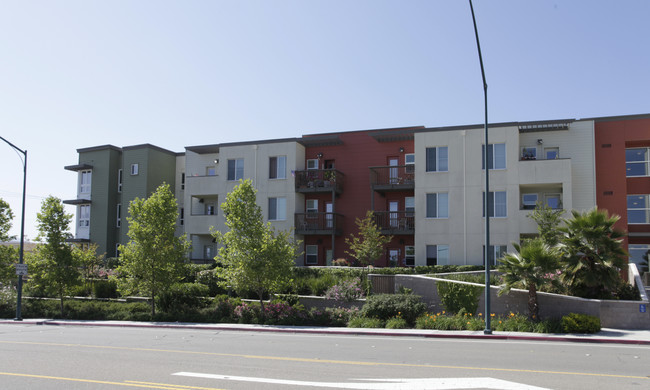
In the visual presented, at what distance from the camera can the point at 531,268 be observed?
57.4ft

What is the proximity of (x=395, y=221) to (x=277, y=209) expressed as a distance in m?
7.91

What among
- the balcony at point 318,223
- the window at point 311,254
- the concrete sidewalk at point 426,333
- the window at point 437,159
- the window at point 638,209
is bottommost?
the concrete sidewalk at point 426,333

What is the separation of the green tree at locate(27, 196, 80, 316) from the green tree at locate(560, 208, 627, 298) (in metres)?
22.3

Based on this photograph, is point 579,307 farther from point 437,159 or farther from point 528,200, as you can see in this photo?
point 437,159

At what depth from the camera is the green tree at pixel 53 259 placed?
84.0 ft

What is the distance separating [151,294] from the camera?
23.9m

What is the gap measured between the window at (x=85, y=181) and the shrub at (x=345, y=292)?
2729 centimetres

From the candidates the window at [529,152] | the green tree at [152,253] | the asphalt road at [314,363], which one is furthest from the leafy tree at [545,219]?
the green tree at [152,253]

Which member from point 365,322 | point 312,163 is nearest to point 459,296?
point 365,322

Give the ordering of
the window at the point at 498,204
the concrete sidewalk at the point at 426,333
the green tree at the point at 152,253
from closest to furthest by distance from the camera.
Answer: the concrete sidewalk at the point at 426,333 < the green tree at the point at 152,253 < the window at the point at 498,204

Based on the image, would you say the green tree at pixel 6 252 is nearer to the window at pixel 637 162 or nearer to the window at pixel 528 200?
the window at pixel 528 200

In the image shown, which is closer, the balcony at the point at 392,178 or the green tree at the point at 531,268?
the green tree at the point at 531,268

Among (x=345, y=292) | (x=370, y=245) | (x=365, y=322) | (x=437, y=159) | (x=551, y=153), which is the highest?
(x=551, y=153)

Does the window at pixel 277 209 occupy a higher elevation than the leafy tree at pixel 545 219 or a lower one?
higher
